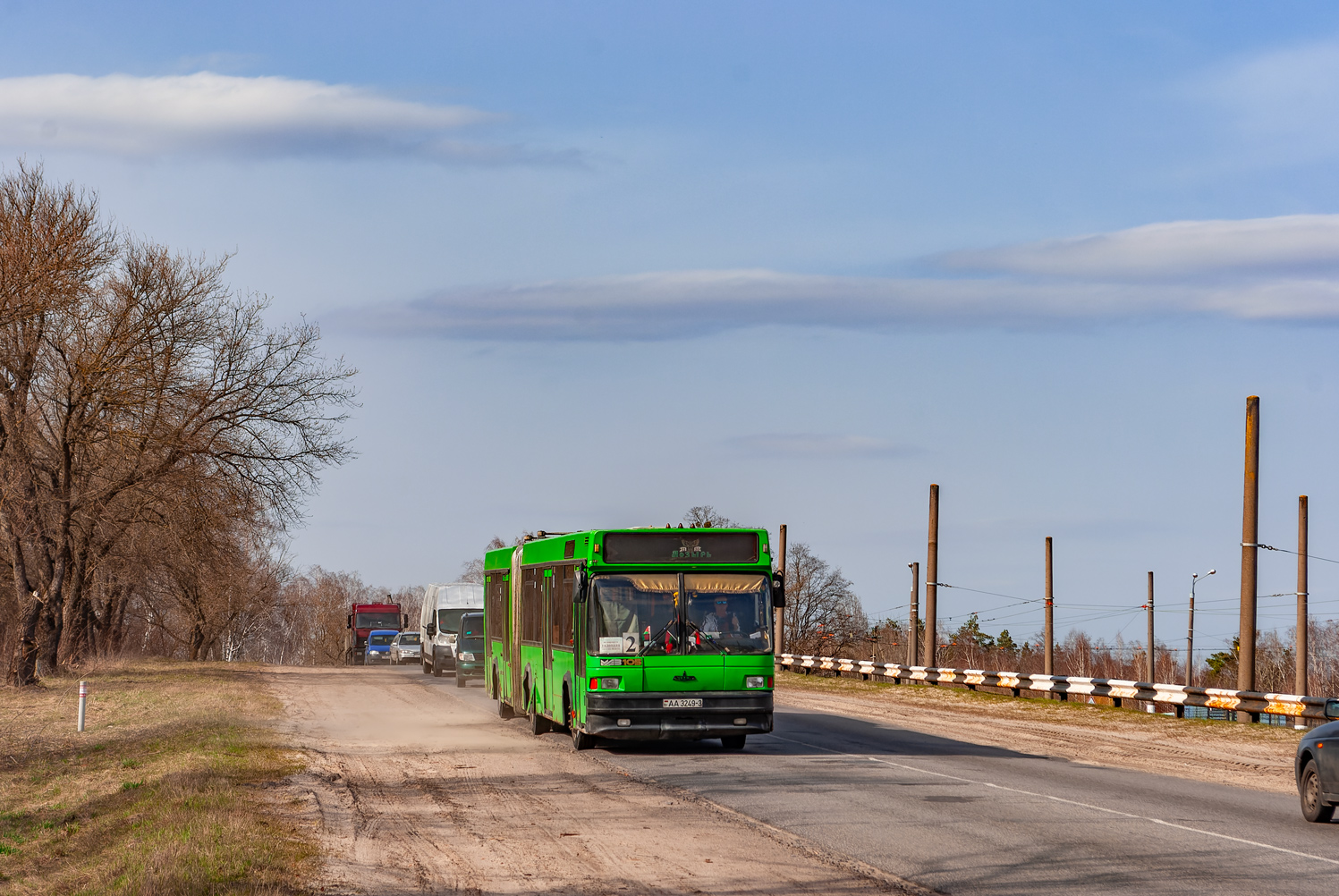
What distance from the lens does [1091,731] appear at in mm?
27250

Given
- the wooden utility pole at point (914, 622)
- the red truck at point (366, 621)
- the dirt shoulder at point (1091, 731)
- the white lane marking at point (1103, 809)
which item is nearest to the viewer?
the white lane marking at point (1103, 809)

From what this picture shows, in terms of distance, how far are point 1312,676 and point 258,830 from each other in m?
89.7

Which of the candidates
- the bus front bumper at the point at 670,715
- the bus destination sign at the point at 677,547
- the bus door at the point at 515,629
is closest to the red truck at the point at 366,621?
the bus door at the point at 515,629

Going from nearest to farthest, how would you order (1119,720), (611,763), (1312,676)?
(611,763) → (1119,720) → (1312,676)

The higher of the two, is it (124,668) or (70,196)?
(70,196)

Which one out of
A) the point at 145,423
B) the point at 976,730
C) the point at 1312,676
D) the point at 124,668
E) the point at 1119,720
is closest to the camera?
the point at 976,730

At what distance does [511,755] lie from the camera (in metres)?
19.3

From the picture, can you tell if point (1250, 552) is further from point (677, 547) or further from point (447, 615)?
point (447, 615)

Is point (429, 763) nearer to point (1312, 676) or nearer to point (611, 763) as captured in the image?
point (611, 763)

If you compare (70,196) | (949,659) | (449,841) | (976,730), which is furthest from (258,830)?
(949,659)

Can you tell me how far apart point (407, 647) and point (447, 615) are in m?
15.1

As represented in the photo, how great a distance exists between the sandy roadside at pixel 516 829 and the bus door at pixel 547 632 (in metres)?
0.77

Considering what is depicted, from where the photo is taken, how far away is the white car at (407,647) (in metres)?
59.4

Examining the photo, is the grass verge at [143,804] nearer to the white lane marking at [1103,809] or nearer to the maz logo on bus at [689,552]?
the maz logo on bus at [689,552]
